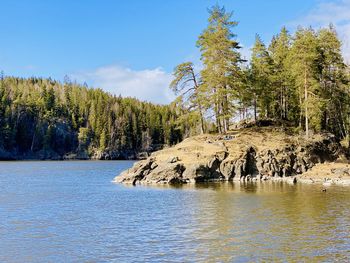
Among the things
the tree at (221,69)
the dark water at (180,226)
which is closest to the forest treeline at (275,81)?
the tree at (221,69)

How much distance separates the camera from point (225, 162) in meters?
63.4

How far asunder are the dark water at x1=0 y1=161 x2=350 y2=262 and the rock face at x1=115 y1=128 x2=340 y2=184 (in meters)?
12.2

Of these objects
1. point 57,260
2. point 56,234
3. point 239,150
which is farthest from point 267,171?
point 57,260

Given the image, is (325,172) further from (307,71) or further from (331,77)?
(331,77)

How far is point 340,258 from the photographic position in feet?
70.4

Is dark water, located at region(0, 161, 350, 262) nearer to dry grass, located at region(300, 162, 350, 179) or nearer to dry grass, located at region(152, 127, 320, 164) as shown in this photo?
dry grass, located at region(300, 162, 350, 179)

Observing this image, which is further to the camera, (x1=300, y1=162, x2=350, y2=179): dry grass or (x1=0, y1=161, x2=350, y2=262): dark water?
(x1=300, y1=162, x2=350, y2=179): dry grass

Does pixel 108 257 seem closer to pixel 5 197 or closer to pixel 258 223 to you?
pixel 258 223

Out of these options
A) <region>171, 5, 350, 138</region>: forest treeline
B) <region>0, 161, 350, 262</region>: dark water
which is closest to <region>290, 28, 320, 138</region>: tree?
<region>171, 5, 350, 138</region>: forest treeline

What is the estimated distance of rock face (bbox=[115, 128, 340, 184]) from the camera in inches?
2437

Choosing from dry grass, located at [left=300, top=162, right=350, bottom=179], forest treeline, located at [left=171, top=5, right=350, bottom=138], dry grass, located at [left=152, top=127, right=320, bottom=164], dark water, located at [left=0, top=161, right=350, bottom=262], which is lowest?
dark water, located at [left=0, top=161, right=350, bottom=262]

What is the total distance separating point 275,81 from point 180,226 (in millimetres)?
59051

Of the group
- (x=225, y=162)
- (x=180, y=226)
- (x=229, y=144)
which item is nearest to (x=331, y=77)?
(x=229, y=144)

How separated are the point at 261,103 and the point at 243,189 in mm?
37935
